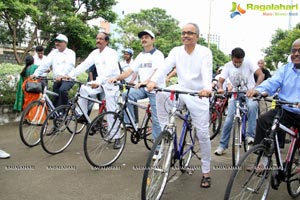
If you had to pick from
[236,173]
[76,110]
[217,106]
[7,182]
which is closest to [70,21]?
[217,106]

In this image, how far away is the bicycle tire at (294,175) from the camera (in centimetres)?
339

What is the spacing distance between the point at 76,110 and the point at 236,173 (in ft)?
10.3

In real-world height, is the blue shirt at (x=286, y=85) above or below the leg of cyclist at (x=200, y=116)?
above

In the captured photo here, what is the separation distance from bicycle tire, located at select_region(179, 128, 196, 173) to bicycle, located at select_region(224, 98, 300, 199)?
101 centimetres

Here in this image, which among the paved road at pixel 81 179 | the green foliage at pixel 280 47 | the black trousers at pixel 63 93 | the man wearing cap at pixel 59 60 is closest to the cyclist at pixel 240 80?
the paved road at pixel 81 179

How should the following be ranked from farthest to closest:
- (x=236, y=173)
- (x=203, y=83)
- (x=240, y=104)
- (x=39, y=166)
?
(x=240, y=104), (x=39, y=166), (x=203, y=83), (x=236, y=173)

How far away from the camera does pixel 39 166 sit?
4496 mm

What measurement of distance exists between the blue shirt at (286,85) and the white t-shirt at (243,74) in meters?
1.56

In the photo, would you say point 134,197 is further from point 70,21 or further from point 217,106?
point 70,21

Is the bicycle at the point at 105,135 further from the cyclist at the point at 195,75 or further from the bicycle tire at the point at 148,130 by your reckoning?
the cyclist at the point at 195,75

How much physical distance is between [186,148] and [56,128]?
2162mm

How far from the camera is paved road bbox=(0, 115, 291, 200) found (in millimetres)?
3605

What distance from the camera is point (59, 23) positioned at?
1969cm

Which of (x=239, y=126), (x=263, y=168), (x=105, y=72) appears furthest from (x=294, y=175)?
(x=105, y=72)
